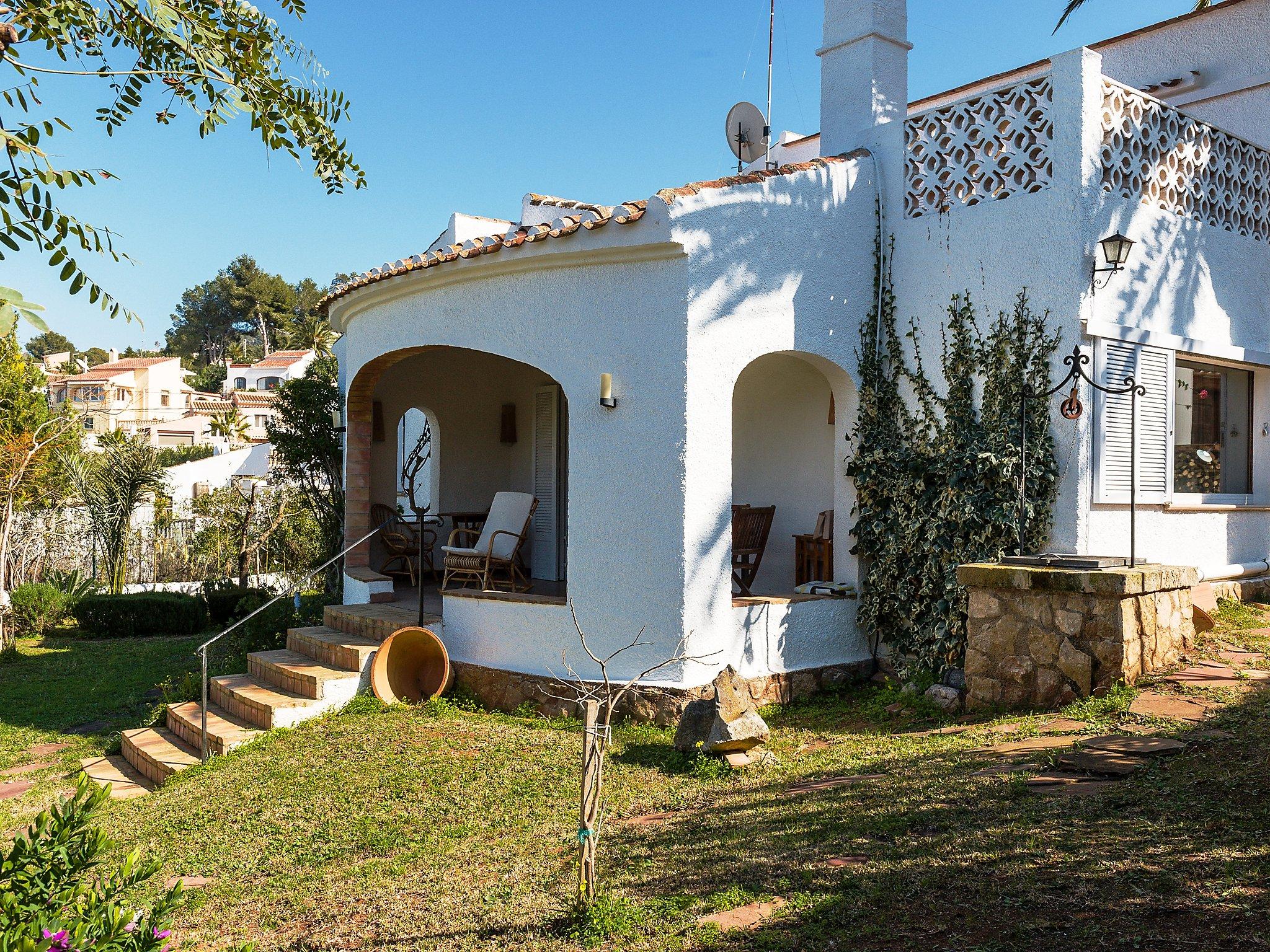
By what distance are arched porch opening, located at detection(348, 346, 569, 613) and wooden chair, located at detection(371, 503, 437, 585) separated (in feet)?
0.43

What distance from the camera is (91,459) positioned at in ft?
57.5

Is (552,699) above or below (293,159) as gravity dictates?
below

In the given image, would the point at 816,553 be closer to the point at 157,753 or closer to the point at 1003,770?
the point at 1003,770

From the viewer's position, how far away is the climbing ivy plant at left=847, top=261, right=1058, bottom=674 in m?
7.96

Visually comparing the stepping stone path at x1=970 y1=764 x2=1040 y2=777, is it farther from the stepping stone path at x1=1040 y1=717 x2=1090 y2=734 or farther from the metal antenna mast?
the metal antenna mast

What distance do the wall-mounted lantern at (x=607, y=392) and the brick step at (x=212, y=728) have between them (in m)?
4.03

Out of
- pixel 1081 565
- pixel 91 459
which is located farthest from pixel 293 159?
pixel 91 459

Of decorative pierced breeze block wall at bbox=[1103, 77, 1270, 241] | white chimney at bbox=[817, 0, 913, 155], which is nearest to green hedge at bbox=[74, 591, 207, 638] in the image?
white chimney at bbox=[817, 0, 913, 155]

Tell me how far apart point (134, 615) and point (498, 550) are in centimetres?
797

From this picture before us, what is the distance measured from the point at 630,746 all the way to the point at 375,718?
2.40 meters

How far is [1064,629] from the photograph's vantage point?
7031 millimetres

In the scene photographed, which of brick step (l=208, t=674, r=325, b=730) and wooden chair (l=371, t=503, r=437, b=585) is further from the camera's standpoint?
wooden chair (l=371, t=503, r=437, b=585)

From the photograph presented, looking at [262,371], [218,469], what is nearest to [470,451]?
[218,469]

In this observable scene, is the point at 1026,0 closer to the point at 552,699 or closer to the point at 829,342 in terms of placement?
the point at 829,342
